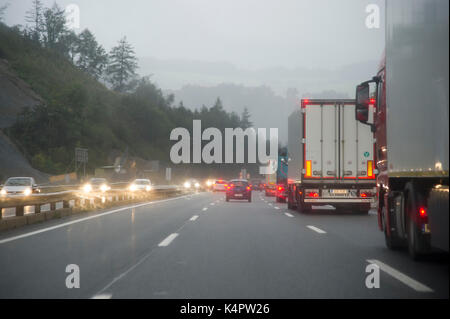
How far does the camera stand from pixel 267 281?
6293 millimetres

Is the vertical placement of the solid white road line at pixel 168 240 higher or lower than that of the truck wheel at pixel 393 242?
lower

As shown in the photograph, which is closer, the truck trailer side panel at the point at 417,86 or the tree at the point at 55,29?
the truck trailer side panel at the point at 417,86

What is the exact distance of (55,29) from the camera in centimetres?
13712

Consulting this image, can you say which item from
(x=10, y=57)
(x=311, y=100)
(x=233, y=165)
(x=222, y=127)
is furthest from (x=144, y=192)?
(x=222, y=127)

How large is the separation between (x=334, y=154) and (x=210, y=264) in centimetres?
1098

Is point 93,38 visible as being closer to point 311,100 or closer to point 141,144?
point 141,144

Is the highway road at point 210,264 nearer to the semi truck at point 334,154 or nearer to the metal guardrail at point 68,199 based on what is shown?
the metal guardrail at point 68,199

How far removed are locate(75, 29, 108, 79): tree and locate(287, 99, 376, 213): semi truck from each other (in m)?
130

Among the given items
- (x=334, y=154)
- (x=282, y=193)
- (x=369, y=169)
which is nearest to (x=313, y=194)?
(x=334, y=154)

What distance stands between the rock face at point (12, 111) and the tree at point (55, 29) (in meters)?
48.4

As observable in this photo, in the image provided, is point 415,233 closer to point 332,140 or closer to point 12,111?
point 332,140

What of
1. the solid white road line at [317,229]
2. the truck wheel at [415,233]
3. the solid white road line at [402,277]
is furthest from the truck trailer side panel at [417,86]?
the solid white road line at [317,229]

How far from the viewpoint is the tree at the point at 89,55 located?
139 metres
